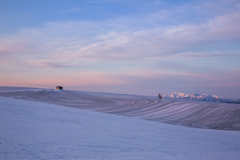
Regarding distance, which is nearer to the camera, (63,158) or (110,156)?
(63,158)

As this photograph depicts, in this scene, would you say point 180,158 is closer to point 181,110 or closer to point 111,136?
point 111,136

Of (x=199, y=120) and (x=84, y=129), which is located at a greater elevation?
(x=84, y=129)

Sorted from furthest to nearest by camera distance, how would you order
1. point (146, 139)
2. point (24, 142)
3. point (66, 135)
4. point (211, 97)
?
point (211, 97) → point (146, 139) → point (66, 135) → point (24, 142)

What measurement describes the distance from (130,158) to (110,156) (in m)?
0.21

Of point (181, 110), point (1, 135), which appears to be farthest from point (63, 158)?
point (181, 110)

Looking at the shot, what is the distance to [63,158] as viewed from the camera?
2.14m

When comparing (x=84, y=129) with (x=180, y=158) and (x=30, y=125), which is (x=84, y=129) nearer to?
(x=30, y=125)

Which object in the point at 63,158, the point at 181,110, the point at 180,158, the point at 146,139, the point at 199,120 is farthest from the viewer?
the point at 181,110

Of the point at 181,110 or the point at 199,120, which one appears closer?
the point at 199,120

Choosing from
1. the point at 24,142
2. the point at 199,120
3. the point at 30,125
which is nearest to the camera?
the point at 24,142

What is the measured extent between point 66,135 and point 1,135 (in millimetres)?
765

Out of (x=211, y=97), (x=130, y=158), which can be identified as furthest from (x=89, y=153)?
(x=211, y=97)

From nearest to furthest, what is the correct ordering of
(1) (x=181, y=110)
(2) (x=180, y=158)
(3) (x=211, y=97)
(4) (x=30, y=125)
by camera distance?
(2) (x=180, y=158) < (4) (x=30, y=125) < (1) (x=181, y=110) < (3) (x=211, y=97)

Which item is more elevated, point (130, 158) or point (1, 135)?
point (1, 135)
